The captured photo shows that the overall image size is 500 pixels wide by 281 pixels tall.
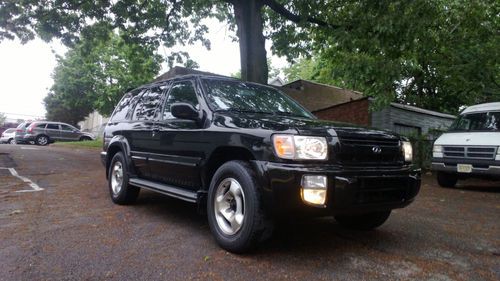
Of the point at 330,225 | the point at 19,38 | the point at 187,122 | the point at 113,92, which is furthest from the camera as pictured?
the point at 113,92

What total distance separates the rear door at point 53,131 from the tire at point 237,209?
26821mm

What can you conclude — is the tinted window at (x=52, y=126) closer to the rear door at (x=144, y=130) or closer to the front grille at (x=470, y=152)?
the rear door at (x=144, y=130)

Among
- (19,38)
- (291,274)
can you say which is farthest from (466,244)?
(19,38)

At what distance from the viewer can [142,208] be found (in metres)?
5.70

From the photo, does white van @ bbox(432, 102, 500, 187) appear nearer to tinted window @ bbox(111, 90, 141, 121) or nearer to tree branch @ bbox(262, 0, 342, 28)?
tree branch @ bbox(262, 0, 342, 28)

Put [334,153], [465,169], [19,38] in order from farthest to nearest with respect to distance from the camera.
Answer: [19,38] → [465,169] → [334,153]

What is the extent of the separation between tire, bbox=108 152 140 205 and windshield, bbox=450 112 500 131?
7.72 m

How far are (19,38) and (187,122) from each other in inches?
538

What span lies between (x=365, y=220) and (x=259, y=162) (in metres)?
1.73

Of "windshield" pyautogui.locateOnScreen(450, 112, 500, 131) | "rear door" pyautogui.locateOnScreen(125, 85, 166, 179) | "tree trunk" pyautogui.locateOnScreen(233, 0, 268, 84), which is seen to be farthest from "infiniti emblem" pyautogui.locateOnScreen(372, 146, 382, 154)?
"tree trunk" pyautogui.locateOnScreen(233, 0, 268, 84)

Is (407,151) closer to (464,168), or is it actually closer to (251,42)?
(464,168)

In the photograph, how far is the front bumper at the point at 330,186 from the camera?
3.31m

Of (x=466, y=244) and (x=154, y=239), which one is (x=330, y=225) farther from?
(x=154, y=239)

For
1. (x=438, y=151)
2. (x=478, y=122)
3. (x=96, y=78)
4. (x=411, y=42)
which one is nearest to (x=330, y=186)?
(x=438, y=151)
